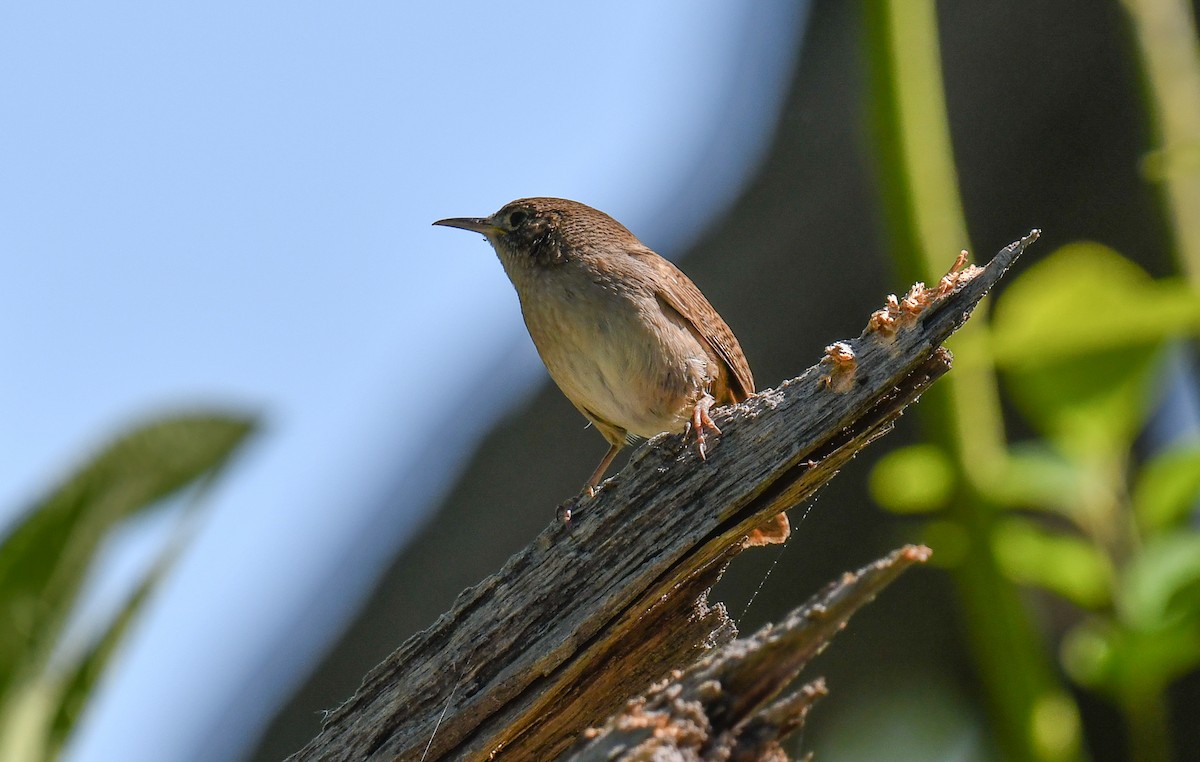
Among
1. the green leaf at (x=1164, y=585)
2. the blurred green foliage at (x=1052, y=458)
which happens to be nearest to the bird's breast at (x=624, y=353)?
the blurred green foliage at (x=1052, y=458)

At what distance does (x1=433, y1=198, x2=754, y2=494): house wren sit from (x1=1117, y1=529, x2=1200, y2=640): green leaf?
53.6 inches

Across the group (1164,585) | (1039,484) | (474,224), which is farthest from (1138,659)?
(474,224)

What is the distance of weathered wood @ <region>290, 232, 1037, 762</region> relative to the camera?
2.32 m

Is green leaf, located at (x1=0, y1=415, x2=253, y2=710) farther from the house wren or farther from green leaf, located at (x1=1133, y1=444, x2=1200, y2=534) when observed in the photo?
green leaf, located at (x1=1133, y1=444, x2=1200, y2=534)

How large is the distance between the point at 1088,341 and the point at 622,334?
1.47 m

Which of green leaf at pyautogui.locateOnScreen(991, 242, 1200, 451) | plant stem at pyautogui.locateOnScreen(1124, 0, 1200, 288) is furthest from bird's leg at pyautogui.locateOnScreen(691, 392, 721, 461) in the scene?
plant stem at pyautogui.locateOnScreen(1124, 0, 1200, 288)

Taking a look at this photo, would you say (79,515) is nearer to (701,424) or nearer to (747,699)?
(701,424)

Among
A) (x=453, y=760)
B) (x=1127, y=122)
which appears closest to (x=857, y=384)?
(x=453, y=760)

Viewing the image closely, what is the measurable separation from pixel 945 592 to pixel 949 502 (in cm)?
412

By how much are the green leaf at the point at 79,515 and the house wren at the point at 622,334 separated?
1.32 meters

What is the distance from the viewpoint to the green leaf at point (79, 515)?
2367mm

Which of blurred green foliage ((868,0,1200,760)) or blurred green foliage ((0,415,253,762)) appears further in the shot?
blurred green foliage ((868,0,1200,760))

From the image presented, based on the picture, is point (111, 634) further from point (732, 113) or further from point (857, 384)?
point (732, 113)

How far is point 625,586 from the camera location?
7.82ft
